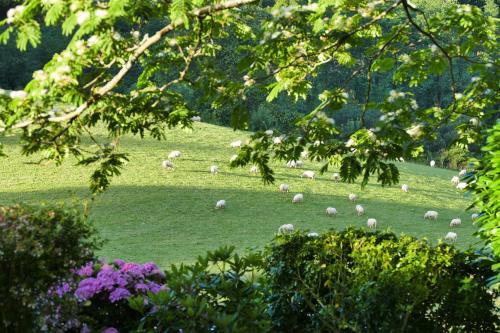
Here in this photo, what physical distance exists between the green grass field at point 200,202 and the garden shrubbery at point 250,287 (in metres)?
4.22

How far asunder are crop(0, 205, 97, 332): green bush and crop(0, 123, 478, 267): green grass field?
513 cm

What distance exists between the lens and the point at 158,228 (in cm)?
978

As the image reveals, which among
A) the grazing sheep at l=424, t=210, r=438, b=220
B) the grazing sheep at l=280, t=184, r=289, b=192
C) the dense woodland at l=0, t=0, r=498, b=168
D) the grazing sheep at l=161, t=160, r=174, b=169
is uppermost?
the dense woodland at l=0, t=0, r=498, b=168

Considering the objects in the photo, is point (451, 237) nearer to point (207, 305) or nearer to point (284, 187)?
point (284, 187)

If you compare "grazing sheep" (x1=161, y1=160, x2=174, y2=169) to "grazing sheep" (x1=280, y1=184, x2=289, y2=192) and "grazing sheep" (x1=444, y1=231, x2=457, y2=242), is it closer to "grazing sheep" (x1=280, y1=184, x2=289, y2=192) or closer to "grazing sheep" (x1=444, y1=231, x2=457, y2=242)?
"grazing sheep" (x1=280, y1=184, x2=289, y2=192)

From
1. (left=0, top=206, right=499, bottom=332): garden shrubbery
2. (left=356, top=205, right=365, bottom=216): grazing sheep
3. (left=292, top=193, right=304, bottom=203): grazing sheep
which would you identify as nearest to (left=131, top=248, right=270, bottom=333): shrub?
(left=0, top=206, right=499, bottom=332): garden shrubbery

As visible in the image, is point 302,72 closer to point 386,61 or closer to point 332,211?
point 386,61

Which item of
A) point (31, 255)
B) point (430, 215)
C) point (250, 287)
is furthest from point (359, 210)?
point (31, 255)

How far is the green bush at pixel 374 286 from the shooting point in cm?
361

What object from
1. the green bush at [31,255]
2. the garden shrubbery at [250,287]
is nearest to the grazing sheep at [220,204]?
the garden shrubbery at [250,287]

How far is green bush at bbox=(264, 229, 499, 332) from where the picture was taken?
3.61 meters

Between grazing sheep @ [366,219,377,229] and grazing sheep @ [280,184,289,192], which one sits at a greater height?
grazing sheep @ [280,184,289,192]

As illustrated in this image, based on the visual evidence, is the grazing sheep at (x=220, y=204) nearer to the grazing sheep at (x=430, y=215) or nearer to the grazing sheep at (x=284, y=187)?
the grazing sheep at (x=284, y=187)

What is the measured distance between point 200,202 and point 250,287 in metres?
7.89
